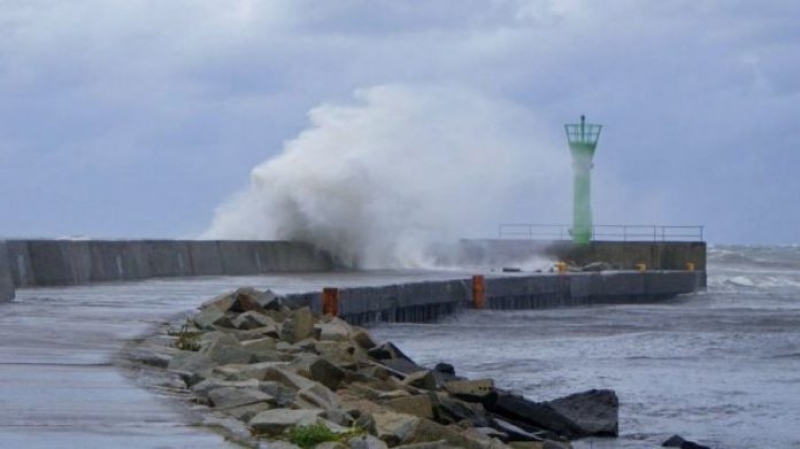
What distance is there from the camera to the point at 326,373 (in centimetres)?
1084

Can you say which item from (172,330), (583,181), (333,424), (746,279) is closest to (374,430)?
(333,424)

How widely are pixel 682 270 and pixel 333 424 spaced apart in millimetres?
34913

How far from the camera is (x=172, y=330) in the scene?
41.8ft

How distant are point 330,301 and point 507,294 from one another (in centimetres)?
940

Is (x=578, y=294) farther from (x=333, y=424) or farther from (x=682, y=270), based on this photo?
(x=333, y=424)

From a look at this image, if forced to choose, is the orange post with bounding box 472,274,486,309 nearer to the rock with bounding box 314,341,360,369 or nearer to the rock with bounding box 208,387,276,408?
the rock with bounding box 314,341,360,369

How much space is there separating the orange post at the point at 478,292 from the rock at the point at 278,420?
67.8 ft

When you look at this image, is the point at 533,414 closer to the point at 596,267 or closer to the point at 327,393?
the point at 327,393

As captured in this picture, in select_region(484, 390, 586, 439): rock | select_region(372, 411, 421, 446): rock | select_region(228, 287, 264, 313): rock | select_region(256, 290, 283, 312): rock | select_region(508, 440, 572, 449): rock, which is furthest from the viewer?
select_region(256, 290, 283, 312): rock

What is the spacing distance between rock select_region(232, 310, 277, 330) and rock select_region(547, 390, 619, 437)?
9.51 ft

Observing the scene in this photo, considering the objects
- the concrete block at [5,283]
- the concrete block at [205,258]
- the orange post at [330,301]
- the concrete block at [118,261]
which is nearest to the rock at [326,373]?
the concrete block at [5,283]

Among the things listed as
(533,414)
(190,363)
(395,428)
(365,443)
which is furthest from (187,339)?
(365,443)

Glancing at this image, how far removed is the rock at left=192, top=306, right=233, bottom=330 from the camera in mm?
13461

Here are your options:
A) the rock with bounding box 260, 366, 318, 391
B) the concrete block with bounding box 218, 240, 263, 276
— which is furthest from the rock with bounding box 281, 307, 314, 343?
the concrete block with bounding box 218, 240, 263, 276
